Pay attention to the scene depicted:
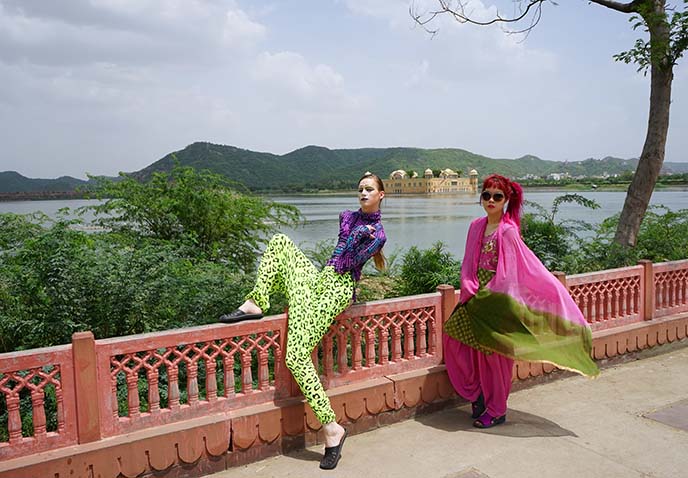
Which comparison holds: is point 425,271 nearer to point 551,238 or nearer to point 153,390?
point 551,238

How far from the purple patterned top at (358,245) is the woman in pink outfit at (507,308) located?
0.82m

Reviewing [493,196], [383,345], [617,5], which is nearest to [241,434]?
[383,345]

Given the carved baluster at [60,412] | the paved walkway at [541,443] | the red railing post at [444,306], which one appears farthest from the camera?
the red railing post at [444,306]

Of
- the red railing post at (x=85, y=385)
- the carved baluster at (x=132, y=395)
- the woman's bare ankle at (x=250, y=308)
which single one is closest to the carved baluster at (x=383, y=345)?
the woman's bare ankle at (x=250, y=308)

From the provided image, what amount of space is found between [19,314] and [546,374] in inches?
173

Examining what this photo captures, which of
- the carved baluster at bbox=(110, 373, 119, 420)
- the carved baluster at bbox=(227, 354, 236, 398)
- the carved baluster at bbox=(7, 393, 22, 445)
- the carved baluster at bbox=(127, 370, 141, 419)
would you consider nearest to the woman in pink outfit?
the carved baluster at bbox=(227, 354, 236, 398)

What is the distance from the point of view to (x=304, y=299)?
11.9ft

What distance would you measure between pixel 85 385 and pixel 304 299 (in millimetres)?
1340

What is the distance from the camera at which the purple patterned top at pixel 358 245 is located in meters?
3.71

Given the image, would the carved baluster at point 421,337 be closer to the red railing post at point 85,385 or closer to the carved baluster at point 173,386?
the carved baluster at point 173,386

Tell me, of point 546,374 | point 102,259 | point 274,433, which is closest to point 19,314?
point 102,259

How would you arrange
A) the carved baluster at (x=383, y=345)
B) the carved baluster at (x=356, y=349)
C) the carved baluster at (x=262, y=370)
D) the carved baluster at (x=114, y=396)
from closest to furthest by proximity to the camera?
the carved baluster at (x=114, y=396)
the carved baluster at (x=262, y=370)
the carved baluster at (x=356, y=349)
the carved baluster at (x=383, y=345)

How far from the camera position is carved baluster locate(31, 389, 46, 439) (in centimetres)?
297

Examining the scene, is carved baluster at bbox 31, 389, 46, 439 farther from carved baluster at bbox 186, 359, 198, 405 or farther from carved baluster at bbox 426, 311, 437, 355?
carved baluster at bbox 426, 311, 437, 355
